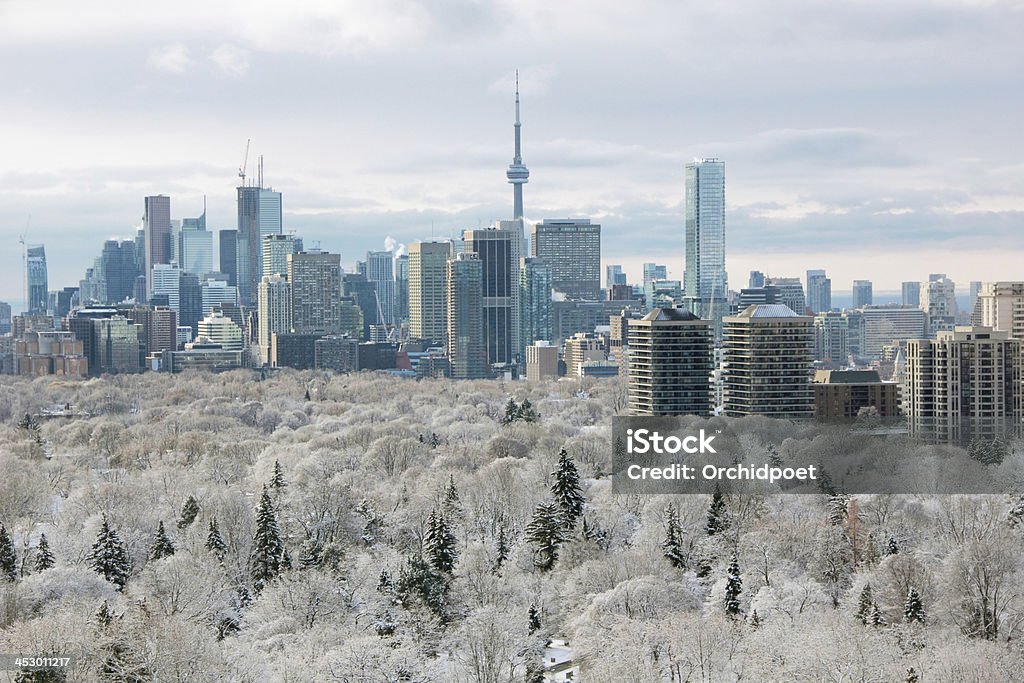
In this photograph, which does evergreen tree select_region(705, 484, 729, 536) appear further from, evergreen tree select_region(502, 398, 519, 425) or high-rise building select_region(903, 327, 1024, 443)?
evergreen tree select_region(502, 398, 519, 425)

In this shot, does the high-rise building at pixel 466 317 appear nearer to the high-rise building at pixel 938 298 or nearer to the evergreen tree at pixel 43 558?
the high-rise building at pixel 938 298

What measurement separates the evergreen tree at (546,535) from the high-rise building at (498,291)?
4936 inches

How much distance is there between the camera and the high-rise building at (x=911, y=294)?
189 metres

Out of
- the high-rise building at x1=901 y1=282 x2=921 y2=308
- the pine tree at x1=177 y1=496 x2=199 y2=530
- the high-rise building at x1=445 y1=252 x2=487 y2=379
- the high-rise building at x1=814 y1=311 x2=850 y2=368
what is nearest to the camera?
the pine tree at x1=177 y1=496 x2=199 y2=530

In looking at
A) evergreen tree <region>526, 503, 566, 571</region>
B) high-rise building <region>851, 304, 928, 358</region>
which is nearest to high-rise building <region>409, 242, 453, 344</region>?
high-rise building <region>851, 304, 928, 358</region>

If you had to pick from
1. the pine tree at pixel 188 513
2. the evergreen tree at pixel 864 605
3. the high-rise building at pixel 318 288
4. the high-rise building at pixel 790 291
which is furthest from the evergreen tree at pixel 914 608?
the high-rise building at pixel 318 288

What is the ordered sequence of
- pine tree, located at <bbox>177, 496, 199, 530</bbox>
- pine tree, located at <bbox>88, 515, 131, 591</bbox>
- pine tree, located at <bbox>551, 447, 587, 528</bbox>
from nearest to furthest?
1. pine tree, located at <bbox>88, 515, 131, 591</bbox>
2. pine tree, located at <bbox>551, 447, 587, 528</bbox>
3. pine tree, located at <bbox>177, 496, 199, 530</bbox>

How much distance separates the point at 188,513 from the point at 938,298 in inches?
5487

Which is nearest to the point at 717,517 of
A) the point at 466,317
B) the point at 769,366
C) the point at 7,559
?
the point at 7,559

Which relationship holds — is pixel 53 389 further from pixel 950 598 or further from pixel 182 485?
pixel 950 598

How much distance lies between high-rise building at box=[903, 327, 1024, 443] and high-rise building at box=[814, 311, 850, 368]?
68474 mm

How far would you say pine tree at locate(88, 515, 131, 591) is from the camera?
137 ft

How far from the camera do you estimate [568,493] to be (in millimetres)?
46062

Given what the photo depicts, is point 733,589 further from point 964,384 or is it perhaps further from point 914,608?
point 964,384
